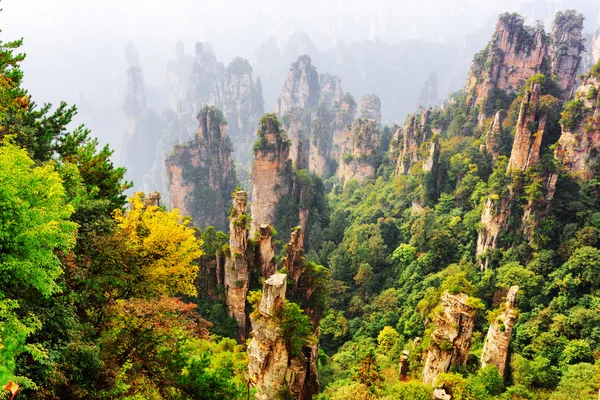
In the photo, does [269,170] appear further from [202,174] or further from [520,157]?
[520,157]

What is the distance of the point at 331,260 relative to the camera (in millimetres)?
39312

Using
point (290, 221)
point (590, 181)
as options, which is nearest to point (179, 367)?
point (590, 181)

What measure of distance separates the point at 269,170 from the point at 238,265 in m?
25.3

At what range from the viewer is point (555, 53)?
46875mm

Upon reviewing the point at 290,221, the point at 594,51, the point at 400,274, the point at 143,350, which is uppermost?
the point at 594,51

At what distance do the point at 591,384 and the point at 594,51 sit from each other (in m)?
88.7

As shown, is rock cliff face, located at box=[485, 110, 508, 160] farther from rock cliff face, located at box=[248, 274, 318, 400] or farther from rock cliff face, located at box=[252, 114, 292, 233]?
rock cliff face, located at box=[248, 274, 318, 400]

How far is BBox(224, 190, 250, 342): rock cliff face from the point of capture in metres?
24.8

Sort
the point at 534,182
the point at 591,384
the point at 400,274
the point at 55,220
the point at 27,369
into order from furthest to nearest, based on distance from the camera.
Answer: the point at 400,274
the point at 534,182
the point at 591,384
the point at 55,220
the point at 27,369

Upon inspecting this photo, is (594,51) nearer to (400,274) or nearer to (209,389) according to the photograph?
(400,274)

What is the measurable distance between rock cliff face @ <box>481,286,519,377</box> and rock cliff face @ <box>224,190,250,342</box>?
14.5 metres

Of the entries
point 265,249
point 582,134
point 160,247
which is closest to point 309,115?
point 582,134

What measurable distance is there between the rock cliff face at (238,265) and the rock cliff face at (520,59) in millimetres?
A: 36970

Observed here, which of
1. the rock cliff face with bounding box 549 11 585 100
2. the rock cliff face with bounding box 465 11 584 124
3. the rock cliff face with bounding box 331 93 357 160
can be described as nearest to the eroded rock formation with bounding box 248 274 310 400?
the rock cliff face with bounding box 465 11 584 124
